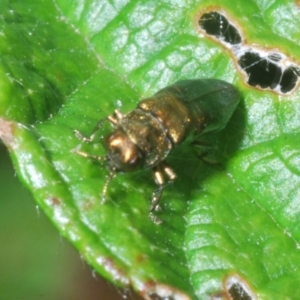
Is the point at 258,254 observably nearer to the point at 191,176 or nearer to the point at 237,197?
the point at 237,197

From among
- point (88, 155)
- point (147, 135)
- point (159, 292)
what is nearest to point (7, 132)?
point (88, 155)

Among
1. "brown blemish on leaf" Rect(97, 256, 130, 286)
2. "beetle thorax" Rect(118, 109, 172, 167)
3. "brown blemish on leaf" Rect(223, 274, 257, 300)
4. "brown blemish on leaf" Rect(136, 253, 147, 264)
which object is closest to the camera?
"brown blemish on leaf" Rect(97, 256, 130, 286)

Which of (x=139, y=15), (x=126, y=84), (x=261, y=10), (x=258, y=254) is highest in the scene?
(x=261, y=10)

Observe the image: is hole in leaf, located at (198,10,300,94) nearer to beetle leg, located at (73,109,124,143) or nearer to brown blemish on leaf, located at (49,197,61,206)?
beetle leg, located at (73,109,124,143)

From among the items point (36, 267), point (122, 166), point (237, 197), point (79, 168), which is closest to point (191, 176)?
point (237, 197)

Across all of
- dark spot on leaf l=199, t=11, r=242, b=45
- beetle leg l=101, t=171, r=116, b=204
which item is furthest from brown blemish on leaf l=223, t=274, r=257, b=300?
dark spot on leaf l=199, t=11, r=242, b=45

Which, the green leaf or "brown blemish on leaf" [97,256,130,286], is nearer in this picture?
"brown blemish on leaf" [97,256,130,286]

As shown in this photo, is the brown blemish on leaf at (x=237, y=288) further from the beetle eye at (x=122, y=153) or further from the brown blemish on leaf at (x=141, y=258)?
the beetle eye at (x=122, y=153)
